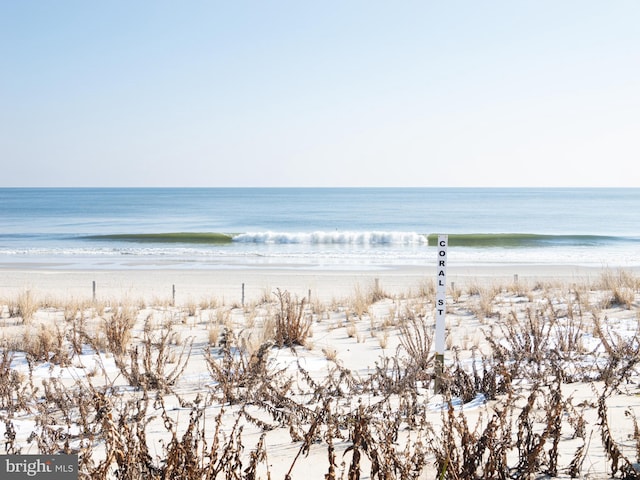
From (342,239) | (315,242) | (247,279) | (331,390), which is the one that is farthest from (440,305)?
(342,239)

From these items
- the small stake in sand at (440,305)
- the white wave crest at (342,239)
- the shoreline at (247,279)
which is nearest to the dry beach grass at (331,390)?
the small stake in sand at (440,305)

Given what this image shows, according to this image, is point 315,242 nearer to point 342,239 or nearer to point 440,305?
point 342,239

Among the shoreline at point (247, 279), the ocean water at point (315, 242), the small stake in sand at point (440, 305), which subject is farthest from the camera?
the ocean water at point (315, 242)

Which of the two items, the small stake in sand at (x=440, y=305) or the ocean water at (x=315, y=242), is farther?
the ocean water at (x=315, y=242)

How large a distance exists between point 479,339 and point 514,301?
4302 millimetres

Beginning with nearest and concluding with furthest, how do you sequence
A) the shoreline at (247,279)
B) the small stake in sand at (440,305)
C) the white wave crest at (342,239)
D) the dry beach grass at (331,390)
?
the dry beach grass at (331,390) < the small stake in sand at (440,305) < the shoreline at (247,279) < the white wave crest at (342,239)

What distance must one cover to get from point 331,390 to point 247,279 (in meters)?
14.5

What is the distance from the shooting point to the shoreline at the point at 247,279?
645 inches

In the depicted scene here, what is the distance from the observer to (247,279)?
67.7ft

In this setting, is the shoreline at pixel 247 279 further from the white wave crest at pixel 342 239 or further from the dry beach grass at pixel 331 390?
the white wave crest at pixel 342 239

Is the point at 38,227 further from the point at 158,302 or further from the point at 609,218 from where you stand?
the point at 609,218

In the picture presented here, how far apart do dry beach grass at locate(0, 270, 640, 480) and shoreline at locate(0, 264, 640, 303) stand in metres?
2.35

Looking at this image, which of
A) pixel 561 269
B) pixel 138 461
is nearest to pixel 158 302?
pixel 138 461

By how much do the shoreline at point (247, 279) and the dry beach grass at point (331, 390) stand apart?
7.70 ft
